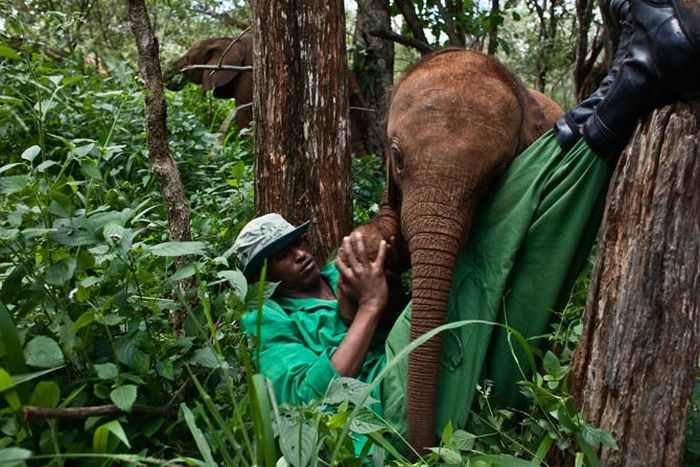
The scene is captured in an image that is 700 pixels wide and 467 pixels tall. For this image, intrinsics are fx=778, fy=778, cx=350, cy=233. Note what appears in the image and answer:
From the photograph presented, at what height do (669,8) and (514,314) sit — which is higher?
(669,8)

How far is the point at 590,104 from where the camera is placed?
2523mm

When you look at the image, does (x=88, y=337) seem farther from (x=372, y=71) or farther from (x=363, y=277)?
(x=372, y=71)

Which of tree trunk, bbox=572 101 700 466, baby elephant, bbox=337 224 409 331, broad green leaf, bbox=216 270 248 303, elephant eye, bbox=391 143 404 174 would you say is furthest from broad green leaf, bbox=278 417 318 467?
elephant eye, bbox=391 143 404 174

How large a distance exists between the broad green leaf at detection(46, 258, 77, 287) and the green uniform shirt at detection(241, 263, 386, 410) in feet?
2.38

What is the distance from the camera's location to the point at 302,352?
3037 mm

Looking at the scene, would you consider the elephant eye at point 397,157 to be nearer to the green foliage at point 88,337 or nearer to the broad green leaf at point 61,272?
the green foliage at point 88,337

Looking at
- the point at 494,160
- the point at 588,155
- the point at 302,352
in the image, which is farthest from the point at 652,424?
the point at 302,352

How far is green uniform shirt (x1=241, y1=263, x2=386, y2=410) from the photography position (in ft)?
9.25

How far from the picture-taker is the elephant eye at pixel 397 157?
299 cm

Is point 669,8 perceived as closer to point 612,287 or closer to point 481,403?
point 612,287

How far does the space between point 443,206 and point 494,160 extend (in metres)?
0.28

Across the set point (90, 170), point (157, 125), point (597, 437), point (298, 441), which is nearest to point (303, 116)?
point (157, 125)

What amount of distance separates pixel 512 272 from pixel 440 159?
18.6 inches

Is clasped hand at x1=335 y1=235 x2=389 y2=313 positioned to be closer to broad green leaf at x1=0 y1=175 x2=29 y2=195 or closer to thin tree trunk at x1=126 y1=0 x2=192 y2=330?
thin tree trunk at x1=126 y1=0 x2=192 y2=330
